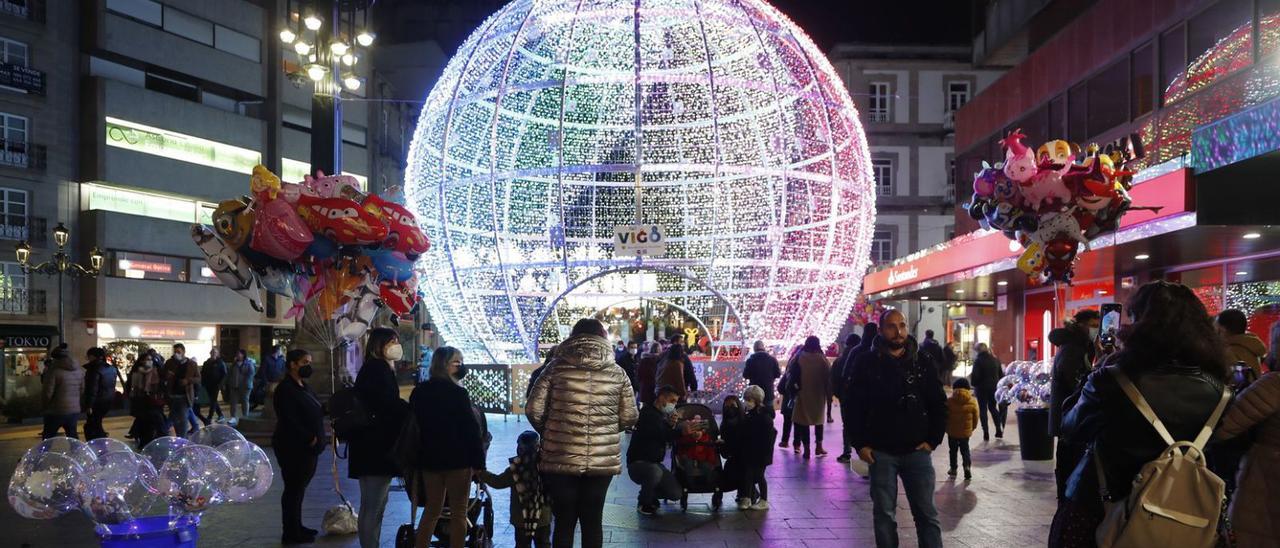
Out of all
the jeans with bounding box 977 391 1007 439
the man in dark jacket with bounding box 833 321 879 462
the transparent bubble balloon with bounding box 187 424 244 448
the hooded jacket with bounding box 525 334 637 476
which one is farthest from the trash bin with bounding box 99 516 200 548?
the jeans with bounding box 977 391 1007 439

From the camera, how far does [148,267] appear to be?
31469 millimetres

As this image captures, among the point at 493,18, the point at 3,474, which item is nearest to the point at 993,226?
the point at 493,18

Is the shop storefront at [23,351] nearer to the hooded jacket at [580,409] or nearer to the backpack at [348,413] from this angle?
the backpack at [348,413]

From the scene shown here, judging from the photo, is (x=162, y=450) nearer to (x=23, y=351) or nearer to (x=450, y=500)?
(x=450, y=500)

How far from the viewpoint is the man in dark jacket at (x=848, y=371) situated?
5.66 meters

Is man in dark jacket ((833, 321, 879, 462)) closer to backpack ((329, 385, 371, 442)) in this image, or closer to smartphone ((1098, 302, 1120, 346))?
smartphone ((1098, 302, 1120, 346))

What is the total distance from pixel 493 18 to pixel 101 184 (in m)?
21.1

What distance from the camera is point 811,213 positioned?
14383 mm

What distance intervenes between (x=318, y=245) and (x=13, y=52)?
82.2 ft

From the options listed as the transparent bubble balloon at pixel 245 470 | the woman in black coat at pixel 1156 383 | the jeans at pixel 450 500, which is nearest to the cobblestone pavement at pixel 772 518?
the jeans at pixel 450 500

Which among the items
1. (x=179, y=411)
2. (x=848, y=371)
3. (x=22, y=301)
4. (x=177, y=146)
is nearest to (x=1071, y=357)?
(x=848, y=371)

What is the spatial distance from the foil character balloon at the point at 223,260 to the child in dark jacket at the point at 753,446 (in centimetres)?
444

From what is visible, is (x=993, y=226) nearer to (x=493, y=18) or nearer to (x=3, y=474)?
(x=493, y=18)

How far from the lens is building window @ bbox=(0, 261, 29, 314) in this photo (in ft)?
87.7
